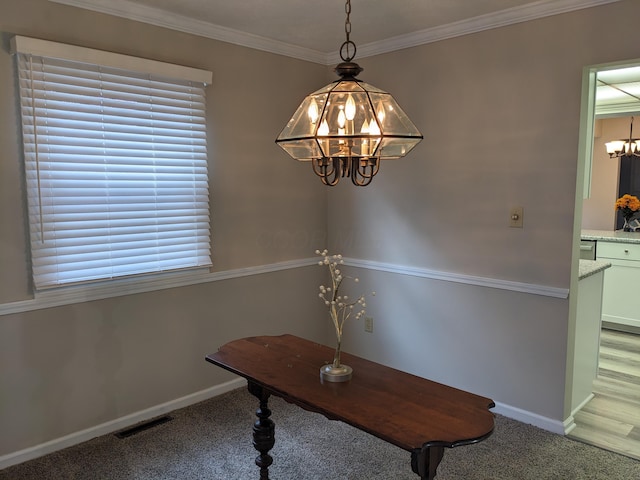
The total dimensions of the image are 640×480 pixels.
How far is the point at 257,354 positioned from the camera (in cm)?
230

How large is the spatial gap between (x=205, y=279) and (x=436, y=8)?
2221 mm

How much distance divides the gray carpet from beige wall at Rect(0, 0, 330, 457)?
22 cm

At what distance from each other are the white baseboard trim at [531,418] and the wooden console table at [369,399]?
1.41m

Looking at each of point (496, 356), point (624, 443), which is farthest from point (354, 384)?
point (624, 443)

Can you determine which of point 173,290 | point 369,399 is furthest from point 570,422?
point 173,290

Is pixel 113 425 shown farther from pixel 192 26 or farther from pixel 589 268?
pixel 589 268

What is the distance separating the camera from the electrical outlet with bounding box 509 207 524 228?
299cm

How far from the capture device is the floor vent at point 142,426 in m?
2.90

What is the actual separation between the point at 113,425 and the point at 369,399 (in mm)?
1851

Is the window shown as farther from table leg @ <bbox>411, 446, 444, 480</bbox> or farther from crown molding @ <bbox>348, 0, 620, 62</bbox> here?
table leg @ <bbox>411, 446, 444, 480</bbox>

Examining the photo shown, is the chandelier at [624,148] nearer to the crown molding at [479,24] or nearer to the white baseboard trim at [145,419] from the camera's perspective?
the crown molding at [479,24]

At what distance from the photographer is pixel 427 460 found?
61.9 inches

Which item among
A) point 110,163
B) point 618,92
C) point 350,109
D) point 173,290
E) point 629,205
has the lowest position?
point 173,290

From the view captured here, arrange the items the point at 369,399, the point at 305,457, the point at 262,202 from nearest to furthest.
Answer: the point at 369,399 → the point at 305,457 → the point at 262,202
